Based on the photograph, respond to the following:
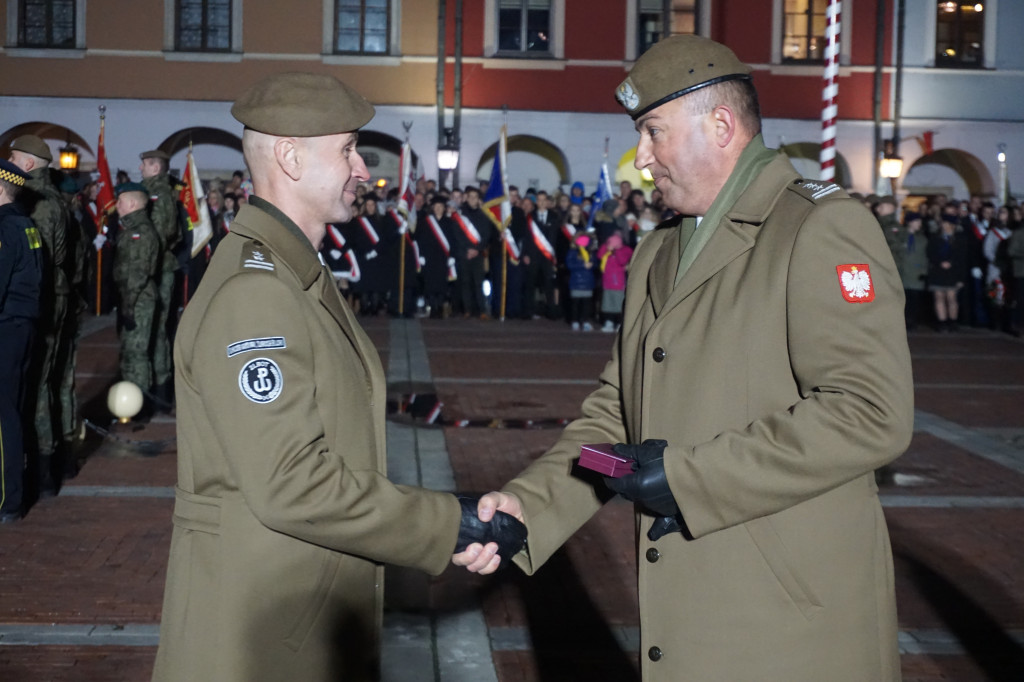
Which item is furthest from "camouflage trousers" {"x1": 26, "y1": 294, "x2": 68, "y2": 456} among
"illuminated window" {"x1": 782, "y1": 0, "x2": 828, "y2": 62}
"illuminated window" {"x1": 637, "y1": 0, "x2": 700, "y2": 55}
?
"illuminated window" {"x1": 782, "y1": 0, "x2": 828, "y2": 62}

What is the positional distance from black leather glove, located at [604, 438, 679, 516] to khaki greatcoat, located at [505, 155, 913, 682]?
4cm

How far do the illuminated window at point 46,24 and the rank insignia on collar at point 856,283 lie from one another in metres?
27.9

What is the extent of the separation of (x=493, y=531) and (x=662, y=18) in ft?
87.7

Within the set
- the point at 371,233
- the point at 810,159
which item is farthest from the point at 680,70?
the point at 810,159

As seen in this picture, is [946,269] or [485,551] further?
[946,269]

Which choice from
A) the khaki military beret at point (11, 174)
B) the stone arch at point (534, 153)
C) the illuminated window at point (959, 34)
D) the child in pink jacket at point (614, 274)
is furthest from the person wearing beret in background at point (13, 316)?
the illuminated window at point (959, 34)

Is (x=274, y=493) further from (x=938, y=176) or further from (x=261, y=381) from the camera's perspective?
(x=938, y=176)

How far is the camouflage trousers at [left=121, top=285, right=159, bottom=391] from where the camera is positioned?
10.9m

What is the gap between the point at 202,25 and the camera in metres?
27.7

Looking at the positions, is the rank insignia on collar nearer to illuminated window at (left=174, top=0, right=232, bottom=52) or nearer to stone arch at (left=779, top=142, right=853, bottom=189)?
illuminated window at (left=174, top=0, right=232, bottom=52)

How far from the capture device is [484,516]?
10.2 feet

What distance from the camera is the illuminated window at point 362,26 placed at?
91.0ft

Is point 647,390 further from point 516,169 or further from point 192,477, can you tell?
point 516,169

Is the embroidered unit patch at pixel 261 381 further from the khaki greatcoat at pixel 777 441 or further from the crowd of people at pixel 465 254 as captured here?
the crowd of people at pixel 465 254
